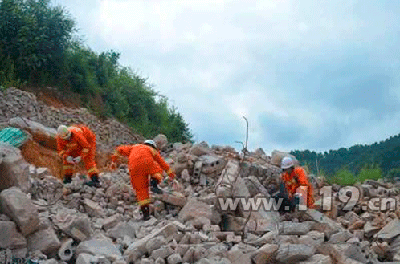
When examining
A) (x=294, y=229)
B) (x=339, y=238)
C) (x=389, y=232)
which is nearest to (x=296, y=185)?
(x=389, y=232)

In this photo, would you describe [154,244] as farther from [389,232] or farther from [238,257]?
[389,232]

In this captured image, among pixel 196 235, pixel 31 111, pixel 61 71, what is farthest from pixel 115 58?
pixel 196 235

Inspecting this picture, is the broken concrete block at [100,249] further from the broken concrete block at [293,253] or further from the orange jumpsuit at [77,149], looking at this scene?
the orange jumpsuit at [77,149]

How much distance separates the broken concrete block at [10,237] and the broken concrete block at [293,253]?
286cm

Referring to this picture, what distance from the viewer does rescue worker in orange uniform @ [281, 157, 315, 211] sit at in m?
9.84

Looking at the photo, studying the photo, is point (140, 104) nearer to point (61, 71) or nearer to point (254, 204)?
point (61, 71)

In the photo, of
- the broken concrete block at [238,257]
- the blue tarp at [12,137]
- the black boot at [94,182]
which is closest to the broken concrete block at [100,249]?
the broken concrete block at [238,257]

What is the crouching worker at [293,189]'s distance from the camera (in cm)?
985

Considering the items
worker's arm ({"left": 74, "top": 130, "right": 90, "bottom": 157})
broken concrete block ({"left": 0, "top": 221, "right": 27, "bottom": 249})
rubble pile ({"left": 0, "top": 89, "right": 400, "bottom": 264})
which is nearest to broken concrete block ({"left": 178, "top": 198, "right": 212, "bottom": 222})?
rubble pile ({"left": 0, "top": 89, "right": 400, "bottom": 264})

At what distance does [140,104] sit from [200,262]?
19.2m

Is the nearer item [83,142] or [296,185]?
[296,185]

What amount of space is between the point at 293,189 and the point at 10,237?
5.09 meters

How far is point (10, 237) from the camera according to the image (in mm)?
6527
